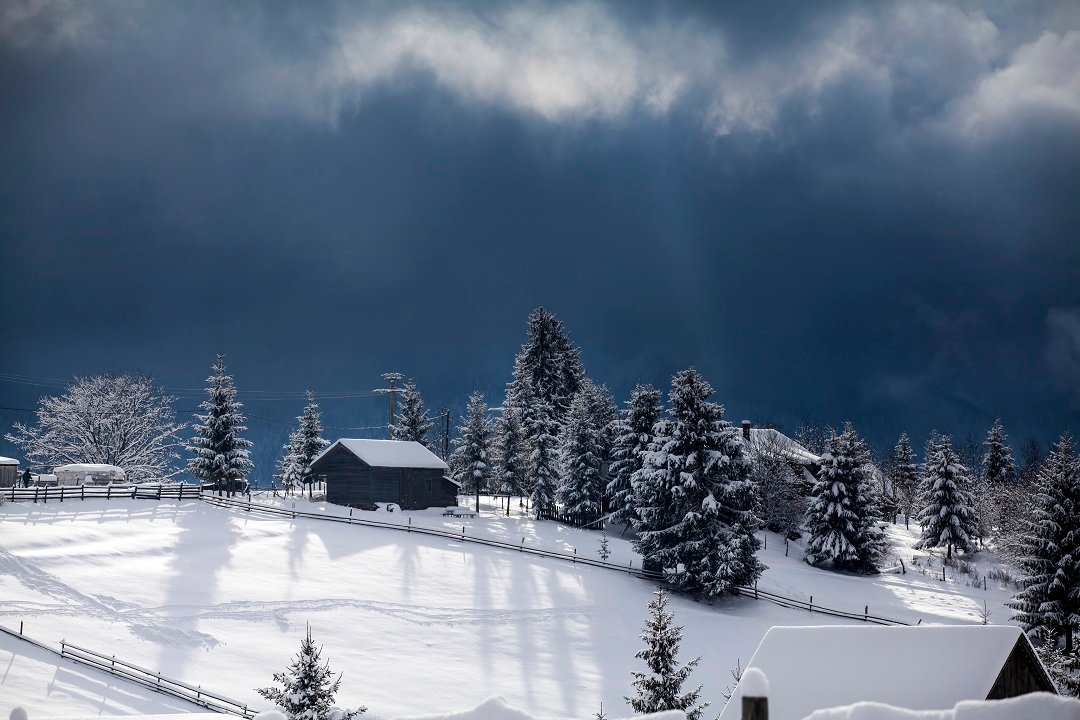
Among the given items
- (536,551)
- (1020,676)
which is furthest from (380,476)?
(1020,676)

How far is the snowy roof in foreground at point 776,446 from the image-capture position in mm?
73294

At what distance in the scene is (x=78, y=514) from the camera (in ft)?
A: 156

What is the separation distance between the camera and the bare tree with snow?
69.6 meters

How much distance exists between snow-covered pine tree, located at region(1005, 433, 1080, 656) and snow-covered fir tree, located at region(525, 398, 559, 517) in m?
34.5

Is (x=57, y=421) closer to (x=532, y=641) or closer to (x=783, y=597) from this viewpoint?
(x=532, y=641)

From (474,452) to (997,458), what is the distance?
192 feet

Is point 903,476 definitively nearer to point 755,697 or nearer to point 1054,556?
point 1054,556

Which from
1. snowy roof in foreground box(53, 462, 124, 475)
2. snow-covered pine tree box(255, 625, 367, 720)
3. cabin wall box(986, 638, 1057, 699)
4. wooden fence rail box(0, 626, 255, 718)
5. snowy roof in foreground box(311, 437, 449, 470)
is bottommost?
wooden fence rail box(0, 626, 255, 718)

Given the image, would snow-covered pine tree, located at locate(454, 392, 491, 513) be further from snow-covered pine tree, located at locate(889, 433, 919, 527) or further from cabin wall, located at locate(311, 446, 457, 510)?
snow-covered pine tree, located at locate(889, 433, 919, 527)

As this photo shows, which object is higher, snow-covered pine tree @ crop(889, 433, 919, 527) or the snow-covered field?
snow-covered pine tree @ crop(889, 433, 919, 527)

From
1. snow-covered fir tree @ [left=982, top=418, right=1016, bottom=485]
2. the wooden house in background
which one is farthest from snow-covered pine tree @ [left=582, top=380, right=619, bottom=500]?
snow-covered fir tree @ [left=982, top=418, right=1016, bottom=485]

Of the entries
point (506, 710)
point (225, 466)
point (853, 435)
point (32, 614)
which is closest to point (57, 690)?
point (32, 614)

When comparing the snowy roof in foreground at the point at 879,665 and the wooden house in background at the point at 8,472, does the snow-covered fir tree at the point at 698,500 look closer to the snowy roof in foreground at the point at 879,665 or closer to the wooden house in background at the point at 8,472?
the snowy roof in foreground at the point at 879,665

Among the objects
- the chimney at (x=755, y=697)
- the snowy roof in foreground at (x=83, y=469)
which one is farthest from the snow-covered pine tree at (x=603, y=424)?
the chimney at (x=755, y=697)
